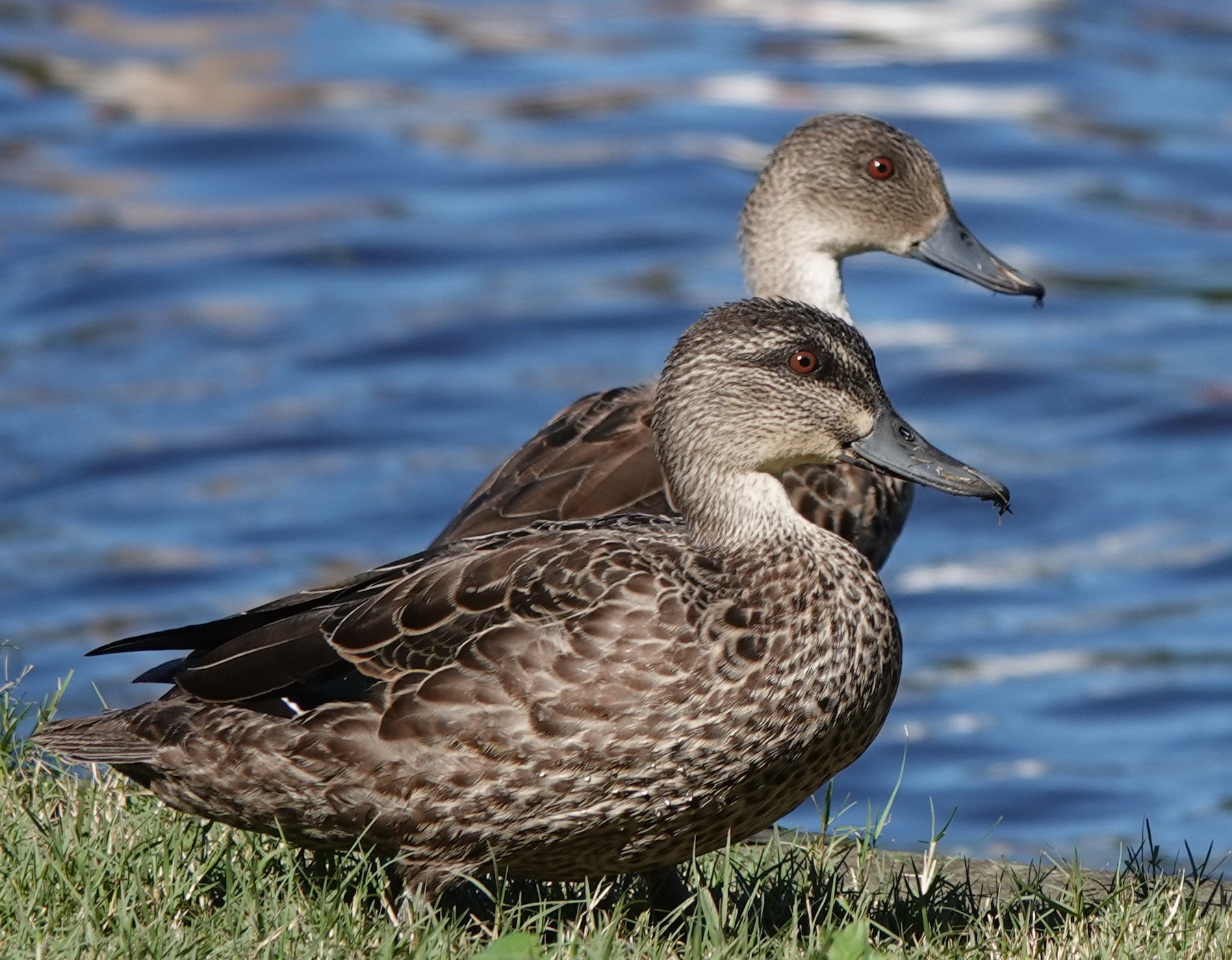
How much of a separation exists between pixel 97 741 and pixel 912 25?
1642cm

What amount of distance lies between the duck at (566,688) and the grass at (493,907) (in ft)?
0.43

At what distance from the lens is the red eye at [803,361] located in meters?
5.05

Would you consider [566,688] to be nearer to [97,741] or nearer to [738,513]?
[738,513]

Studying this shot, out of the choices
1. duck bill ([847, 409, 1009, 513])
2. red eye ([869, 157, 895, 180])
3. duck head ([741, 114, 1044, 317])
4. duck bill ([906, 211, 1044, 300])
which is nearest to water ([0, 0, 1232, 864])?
duck head ([741, 114, 1044, 317])

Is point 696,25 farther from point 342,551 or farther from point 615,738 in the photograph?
point 615,738

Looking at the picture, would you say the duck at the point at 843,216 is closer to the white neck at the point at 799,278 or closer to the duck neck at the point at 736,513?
the white neck at the point at 799,278

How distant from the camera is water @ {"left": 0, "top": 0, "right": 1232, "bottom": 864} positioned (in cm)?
1085

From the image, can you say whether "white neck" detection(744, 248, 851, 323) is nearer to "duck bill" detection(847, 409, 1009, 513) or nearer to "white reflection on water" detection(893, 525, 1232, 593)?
"duck bill" detection(847, 409, 1009, 513)

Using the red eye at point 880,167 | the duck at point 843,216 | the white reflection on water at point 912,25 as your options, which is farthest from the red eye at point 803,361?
the white reflection on water at point 912,25

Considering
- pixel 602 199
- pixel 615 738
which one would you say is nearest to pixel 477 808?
pixel 615 738

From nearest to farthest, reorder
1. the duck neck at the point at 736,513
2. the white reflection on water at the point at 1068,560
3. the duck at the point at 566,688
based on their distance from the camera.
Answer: the duck at the point at 566,688 → the duck neck at the point at 736,513 → the white reflection on water at the point at 1068,560

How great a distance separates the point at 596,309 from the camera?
14828 millimetres

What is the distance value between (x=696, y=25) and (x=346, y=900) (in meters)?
16.4

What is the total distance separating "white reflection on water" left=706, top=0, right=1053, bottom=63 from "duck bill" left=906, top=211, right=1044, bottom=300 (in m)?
11.4
